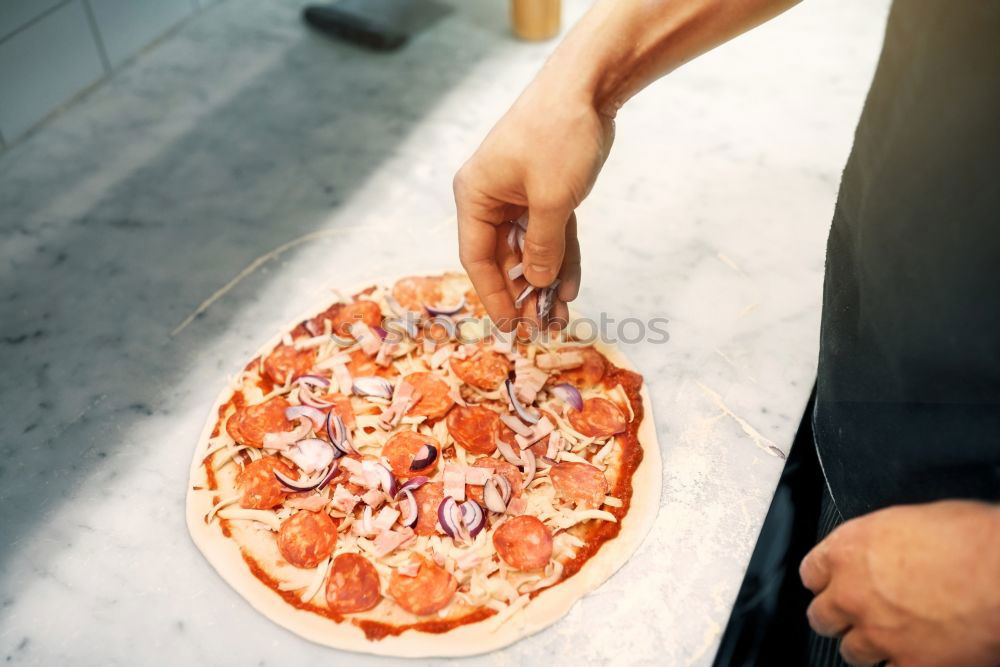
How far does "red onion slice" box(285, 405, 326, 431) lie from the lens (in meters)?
1.84

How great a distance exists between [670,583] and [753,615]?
0.26m

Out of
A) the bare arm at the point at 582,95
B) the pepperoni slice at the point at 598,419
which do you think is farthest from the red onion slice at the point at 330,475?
the bare arm at the point at 582,95

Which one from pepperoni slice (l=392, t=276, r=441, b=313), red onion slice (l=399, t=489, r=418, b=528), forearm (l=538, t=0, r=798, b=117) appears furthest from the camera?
pepperoni slice (l=392, t=276, r=441, b=313)

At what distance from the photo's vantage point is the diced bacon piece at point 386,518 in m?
1.67

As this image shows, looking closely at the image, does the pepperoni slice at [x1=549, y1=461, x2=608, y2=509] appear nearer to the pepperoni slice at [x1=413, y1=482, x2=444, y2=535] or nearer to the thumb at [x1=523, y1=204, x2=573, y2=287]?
the pepperoni slice at [x1=413, y1=482, x2=444, y2=535]

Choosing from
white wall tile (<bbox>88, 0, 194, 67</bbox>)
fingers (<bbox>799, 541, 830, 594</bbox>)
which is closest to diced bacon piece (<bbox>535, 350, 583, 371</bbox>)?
fingers (<bbox>799, 541, 830, 594</bbox>)

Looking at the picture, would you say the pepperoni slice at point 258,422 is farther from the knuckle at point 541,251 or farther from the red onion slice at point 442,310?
the knuckle at point 541,251

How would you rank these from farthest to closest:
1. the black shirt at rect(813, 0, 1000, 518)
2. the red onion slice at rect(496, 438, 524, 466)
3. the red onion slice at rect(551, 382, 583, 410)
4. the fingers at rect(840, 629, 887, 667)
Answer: the red onion slice at rect(551, 382, 583, 410), the red onion slice at rect(496, 438, 524, 466), the fingers at rect(840, 629, 887, 667), the black shirt at rect(813, 0, 1000, 518)

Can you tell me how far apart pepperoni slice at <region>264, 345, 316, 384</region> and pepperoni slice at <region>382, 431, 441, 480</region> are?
12.3 inches

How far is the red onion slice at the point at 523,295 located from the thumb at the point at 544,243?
88mm

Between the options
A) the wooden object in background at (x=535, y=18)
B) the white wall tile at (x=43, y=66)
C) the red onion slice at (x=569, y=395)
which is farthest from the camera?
the wooden object in background at (x=535, y=18)

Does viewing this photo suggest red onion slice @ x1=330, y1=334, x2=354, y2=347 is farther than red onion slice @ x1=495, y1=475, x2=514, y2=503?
Yes

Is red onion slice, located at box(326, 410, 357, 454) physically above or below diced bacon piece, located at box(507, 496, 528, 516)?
above

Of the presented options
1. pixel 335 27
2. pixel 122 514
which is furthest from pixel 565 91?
pixel 335 27
